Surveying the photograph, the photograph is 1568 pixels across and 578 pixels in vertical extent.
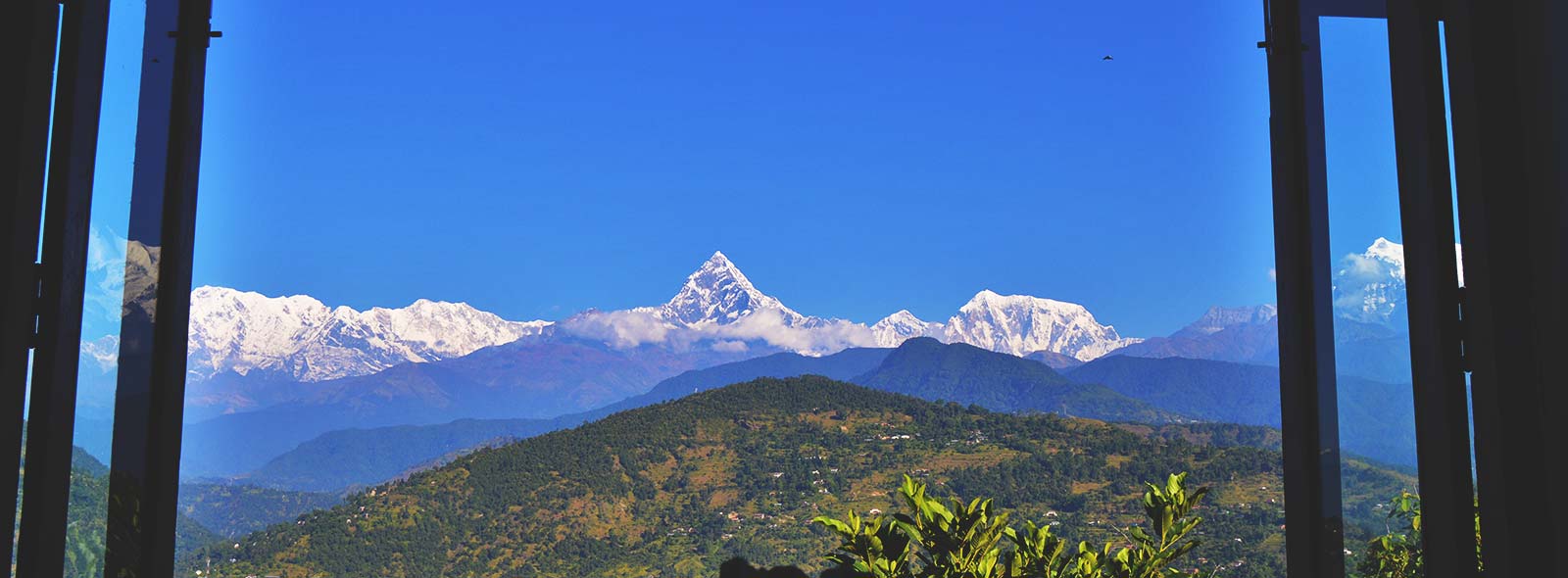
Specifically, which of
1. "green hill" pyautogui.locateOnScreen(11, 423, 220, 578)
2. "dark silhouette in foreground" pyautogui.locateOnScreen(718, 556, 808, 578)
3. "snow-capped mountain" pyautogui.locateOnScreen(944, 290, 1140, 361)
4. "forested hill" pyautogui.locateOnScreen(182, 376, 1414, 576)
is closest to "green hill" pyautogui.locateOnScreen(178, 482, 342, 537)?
"forested hill" pyautogui.locateOnScreen(182, 376, 1414, 576)

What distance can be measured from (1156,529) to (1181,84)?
321 ft

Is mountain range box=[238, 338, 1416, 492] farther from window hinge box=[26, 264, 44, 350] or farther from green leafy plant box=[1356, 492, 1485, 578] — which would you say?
window hinge box=[26, 264, 44, 350]

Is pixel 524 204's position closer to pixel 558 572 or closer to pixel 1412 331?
pixel 558 572

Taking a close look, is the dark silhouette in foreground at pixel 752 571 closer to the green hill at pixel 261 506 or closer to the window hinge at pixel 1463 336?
the window hinge at pixel 1463 336

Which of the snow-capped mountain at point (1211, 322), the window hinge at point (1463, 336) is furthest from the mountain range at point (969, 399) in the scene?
the window hinge at point (1463, 336)

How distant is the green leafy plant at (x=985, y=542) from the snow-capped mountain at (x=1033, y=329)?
148214 millimetres

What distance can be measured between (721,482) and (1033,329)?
13667 cm

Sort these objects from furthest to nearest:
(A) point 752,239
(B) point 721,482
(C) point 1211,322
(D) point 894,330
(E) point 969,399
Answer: (D) point 894,330 → (C) point 1211,322 → (A) point 752,239 → (E) point 969,399 → (B) point 721,482

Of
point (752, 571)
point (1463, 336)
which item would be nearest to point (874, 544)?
point (752, 571)

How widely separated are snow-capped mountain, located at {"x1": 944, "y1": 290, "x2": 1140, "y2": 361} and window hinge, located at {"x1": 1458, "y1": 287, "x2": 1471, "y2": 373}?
488 ft

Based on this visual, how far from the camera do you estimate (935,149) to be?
96.9m

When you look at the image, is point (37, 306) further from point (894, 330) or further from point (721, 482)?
point (894, 330)

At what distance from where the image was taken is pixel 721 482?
31312 millimetres

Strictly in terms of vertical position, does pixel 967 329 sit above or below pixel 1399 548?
above
